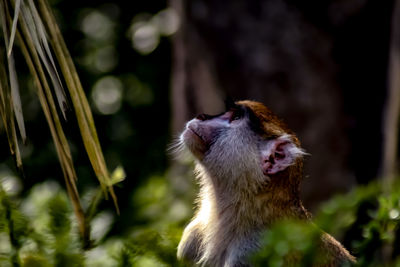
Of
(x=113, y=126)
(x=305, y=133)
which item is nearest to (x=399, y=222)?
(x=305, y=133)

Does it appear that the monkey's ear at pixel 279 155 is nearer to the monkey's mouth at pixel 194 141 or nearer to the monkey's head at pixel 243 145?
the monkey's head at pixel 243 145

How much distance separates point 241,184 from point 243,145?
221 millimetres

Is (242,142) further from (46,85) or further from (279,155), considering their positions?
(46,85)

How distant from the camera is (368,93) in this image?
7.48m

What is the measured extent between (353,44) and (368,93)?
1.78 ft

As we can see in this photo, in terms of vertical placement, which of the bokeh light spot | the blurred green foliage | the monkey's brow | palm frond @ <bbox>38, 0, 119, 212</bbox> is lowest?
the bokeh light spot

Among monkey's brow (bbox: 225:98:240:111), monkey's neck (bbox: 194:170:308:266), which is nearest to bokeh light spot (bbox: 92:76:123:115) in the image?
monkey's brow (bbox: 225:98:240:111)

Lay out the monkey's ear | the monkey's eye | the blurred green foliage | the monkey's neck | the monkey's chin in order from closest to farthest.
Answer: the blurred green foliage → the monkey's neck → the monkey's ear → the monkey's chin → the monkey's eye

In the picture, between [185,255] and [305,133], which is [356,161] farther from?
[185,255]

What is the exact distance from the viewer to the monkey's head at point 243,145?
3.58 m

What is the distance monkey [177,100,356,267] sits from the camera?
11.4 ft

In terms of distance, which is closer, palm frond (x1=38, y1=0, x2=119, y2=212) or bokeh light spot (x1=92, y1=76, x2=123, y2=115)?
palm frond (x1=38, y1=0, x2=119, y2=212)

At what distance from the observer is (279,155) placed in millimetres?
3586

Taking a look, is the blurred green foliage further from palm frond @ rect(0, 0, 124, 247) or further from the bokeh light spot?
A: the bokeh light spot
